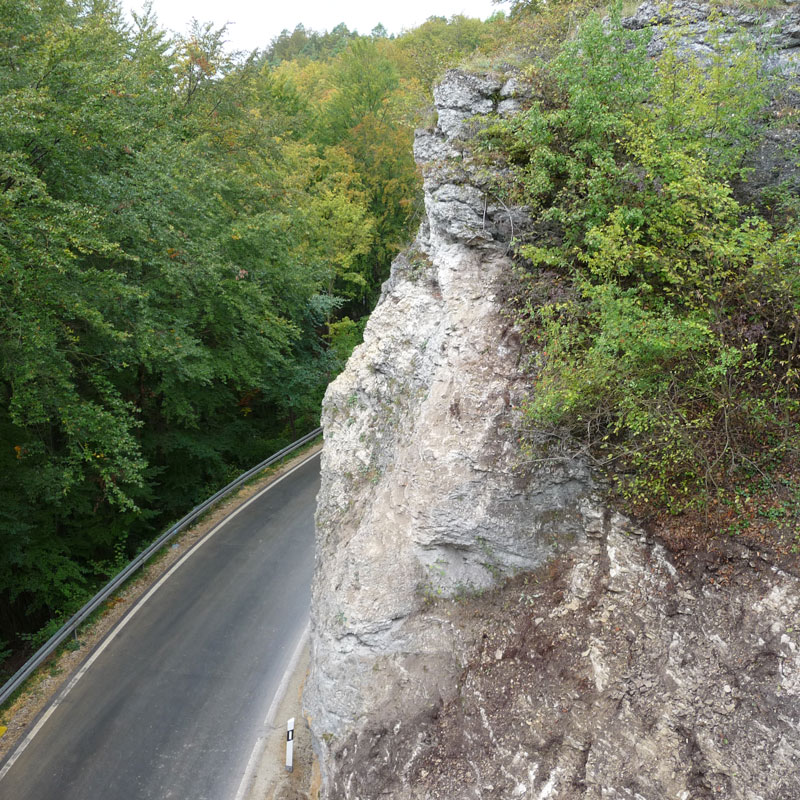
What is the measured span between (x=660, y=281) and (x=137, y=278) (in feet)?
43.4

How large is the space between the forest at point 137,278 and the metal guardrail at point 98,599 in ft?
3.01

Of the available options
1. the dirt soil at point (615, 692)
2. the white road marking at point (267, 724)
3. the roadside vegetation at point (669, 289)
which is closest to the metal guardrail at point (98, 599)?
the white road marking at point (267, 724)

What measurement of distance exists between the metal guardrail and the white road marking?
16.1 feet

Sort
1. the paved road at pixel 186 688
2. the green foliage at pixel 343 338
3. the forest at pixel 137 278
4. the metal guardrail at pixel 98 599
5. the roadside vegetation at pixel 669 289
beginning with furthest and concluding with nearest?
the green foliage at pixel 343 338 → the metal guardrail at pixel 98 599 → the forest at pixel 137 278 → the paved road at pixel 186 688 → the roadside vegetation at pixel 669 289

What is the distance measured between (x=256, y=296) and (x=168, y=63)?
8.32 metres

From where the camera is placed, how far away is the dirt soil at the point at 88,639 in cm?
1106

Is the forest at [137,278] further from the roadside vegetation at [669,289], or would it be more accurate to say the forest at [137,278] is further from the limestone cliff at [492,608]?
the limestone cliff at [492,608]

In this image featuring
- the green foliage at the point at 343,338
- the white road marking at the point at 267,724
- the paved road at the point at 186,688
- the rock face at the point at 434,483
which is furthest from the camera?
the green foliage at the point at 343,338

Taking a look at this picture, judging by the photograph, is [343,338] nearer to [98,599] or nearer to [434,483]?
[98,599]

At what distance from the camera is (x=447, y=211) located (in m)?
9.49

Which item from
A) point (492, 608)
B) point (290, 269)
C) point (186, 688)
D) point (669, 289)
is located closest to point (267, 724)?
point (186, 688)

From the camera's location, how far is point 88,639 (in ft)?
42.6

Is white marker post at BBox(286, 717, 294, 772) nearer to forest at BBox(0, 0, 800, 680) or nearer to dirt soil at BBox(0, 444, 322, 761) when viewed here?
dirt soil at BBox(0, 444, 322, 761)


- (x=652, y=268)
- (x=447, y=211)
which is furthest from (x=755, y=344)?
(x=447, y=211)
